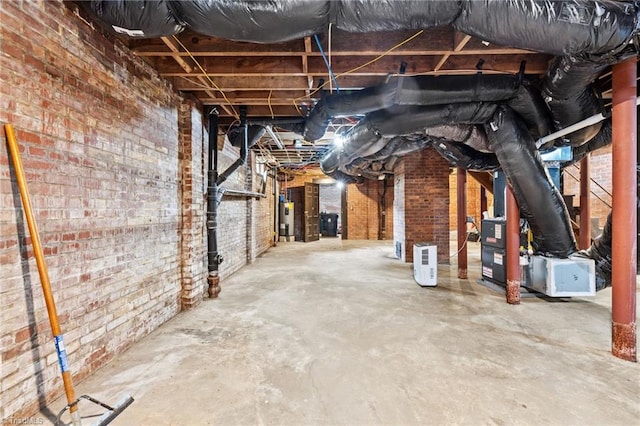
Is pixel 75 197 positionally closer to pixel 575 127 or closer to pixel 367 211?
pixel 575 127

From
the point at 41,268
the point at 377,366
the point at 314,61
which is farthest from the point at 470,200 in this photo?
the point at 41,268

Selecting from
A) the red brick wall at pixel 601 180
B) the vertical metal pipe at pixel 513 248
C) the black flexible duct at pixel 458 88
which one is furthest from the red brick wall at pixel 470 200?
the black flexible duct at pixel 458 88

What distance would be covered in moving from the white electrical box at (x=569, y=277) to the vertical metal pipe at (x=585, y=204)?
233 cm

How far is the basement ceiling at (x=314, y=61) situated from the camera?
7.30ft

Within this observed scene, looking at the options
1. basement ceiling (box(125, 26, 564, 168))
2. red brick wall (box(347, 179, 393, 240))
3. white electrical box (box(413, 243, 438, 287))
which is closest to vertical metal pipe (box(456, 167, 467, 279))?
white electrical box (box(413, 243, 438, 287))

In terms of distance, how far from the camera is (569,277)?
2986 millimetres

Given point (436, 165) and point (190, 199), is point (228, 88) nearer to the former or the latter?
point (190, 199)

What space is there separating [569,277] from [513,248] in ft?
1.87

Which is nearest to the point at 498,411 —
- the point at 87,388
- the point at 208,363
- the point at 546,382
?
the point at 546,382

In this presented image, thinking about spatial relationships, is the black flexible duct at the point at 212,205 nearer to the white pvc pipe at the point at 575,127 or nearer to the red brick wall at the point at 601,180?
the white pvc pipe at the point at 575,127

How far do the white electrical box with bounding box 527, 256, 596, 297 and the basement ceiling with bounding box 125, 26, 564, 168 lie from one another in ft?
6.54

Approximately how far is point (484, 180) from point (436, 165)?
102cm

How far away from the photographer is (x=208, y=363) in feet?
6.50

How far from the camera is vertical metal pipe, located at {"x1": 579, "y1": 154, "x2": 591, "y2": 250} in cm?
451
